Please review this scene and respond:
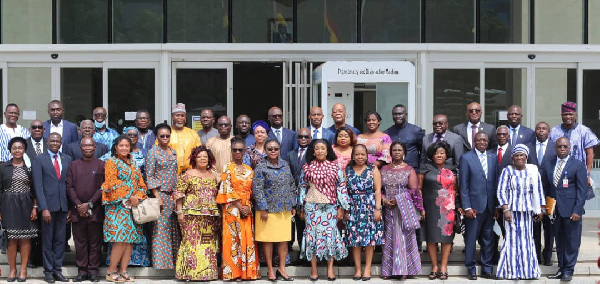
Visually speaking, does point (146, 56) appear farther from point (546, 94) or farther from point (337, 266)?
point (546, 94)

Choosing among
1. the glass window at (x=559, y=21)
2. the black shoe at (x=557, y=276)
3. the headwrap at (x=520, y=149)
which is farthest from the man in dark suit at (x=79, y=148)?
the glass window at (x=559, y=21)

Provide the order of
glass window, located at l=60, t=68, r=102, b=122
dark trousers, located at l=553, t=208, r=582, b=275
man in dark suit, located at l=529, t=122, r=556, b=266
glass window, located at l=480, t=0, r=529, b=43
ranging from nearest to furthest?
dark trousers, located at l=553, t=208, r=582, b=275 → man in dark suit, located at l=529, t=122, r=556, b=266 → glass window, located at l=60, t=68, r=102, b=122 → glass window, located at l=480, t=0, r=529, b=43

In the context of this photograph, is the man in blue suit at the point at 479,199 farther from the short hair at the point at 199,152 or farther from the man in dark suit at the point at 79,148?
the man in dark suit at the point at 79,148

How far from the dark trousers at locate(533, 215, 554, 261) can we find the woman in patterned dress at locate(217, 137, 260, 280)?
3.66 meters

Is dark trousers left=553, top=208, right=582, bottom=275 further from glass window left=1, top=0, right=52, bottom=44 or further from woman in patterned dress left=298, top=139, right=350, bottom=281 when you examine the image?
glass window left=1, top=0, right=52, bottom=44

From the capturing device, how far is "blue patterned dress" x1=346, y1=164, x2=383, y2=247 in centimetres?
1081

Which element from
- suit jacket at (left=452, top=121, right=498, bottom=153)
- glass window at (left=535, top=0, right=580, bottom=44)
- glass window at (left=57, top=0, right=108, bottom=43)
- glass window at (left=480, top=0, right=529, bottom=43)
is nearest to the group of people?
suit jacket at (left=452, top=121, right=498, bottom=153)

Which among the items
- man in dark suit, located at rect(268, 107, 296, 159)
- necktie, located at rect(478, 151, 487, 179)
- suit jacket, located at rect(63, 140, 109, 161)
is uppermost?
man in dark suit, located at rect(268, 107, 296, 159)

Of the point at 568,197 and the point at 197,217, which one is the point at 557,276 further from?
the point at 197,217

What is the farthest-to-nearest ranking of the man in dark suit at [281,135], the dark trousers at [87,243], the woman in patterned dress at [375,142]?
the man in dark suit at [281,135] → the woman in patterned dress at [375,142] → the dark trousers at [87,243]

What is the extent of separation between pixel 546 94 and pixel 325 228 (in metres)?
6.49

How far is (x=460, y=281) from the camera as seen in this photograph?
435 inches

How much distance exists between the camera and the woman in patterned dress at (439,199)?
10.9m

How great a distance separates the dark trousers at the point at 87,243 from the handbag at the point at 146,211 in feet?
1.84
